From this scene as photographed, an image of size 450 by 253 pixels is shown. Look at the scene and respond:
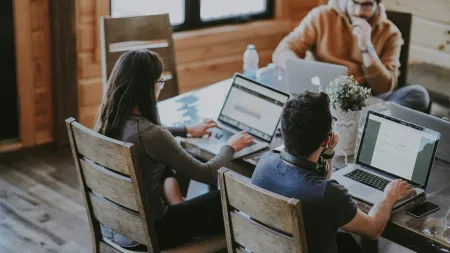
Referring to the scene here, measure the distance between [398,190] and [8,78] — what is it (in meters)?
2.61

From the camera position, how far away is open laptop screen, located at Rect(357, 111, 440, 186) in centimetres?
263

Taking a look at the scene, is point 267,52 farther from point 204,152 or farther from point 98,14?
point 204,152

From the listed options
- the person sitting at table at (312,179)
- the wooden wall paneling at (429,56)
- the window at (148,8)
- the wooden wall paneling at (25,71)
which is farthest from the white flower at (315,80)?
the wooden wall paneling at (25,71)

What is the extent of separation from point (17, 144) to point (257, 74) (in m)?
1.59

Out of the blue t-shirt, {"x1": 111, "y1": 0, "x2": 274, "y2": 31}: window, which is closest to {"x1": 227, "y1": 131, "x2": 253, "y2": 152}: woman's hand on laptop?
the blue t-shirt

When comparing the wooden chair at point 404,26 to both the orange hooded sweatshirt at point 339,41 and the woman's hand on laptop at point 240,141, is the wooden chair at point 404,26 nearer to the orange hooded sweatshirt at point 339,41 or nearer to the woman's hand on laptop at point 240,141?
the orange hooded sweatshirt at point 339,41

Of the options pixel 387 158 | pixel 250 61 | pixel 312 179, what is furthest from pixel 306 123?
pixel 250 61

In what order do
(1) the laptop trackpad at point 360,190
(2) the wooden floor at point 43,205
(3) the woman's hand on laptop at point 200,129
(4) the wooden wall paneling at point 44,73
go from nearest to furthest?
(1) the laptop trackpad at point 360,190 → (3) the woman's hand on laptop at point 200,129 → (2) the wooden floor at point 43,205 → (4) the wooden wall paneling at point 44,73

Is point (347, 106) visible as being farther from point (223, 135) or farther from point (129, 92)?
point (129, 92)

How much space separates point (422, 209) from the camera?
2.54 metres

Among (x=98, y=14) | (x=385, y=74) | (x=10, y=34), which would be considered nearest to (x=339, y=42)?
(x=385, y=74)

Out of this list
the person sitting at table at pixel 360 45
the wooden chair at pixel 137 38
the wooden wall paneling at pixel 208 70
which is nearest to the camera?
the wooden chair at pixel 137 38

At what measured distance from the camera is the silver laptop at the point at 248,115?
303cm

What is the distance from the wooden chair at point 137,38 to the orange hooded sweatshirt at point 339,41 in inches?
23.5
